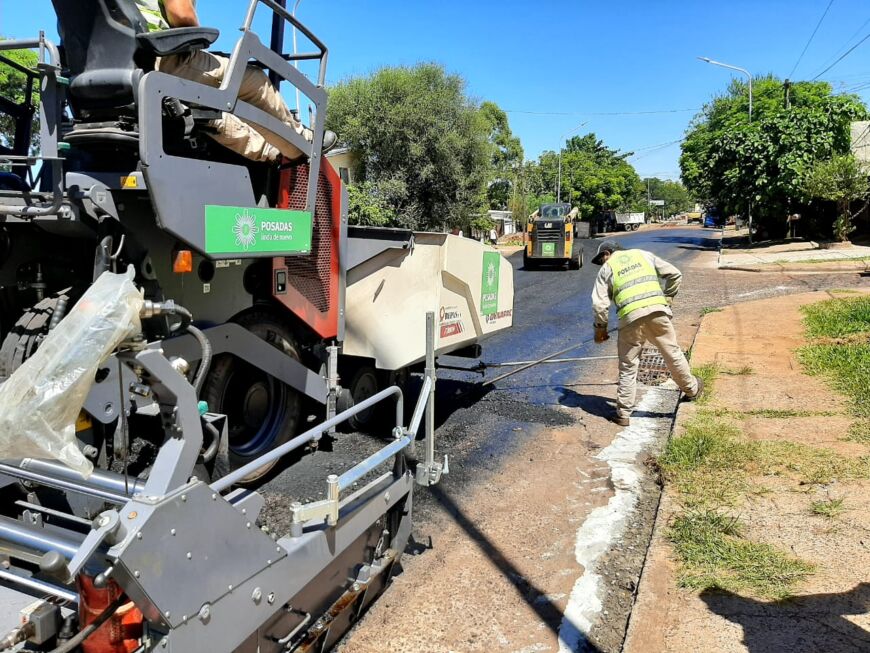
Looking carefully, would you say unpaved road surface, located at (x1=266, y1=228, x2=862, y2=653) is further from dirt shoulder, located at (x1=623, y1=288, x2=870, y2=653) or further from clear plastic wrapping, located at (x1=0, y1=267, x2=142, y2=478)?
clear plastic wrapping, located at (x1=0, y1=267, x2=142, y2=478)

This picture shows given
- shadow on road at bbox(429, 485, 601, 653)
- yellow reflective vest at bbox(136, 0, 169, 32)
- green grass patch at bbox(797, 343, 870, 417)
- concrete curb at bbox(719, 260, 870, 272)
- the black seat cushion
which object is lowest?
shadow on road at bbox(429, 485, 601, 653)

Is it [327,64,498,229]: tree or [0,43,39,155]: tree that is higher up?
[327,64,498,229]: tree

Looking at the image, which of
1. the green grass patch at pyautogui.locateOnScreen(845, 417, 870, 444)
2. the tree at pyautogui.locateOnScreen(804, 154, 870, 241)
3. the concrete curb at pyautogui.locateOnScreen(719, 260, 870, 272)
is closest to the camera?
the green grass patch at pyautogui.locateOnScreen(845, 417, 870, 444)

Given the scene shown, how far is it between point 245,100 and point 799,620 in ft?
11.3

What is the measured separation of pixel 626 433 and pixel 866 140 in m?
26.9

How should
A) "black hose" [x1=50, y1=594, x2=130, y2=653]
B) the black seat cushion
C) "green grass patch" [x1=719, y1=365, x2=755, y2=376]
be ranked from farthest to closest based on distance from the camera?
"green grass patch" [x1=719, y1=365, x2=755, y2=376], the black seat cushion, "black hose" [x1=50, y1=594, x2=130, y2=653]

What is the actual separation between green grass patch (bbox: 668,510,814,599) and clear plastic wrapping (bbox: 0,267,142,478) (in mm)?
2649

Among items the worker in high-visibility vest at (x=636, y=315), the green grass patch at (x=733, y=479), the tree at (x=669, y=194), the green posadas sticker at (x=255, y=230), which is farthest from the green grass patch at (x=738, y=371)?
the tree at (x=669, y=194)

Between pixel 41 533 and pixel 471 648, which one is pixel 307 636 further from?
pixel 41 533

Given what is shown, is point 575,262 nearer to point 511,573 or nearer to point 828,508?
point 828,508

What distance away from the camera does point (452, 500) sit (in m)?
4.39

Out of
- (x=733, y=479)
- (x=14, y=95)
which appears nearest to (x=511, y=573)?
(x=733, y=479)

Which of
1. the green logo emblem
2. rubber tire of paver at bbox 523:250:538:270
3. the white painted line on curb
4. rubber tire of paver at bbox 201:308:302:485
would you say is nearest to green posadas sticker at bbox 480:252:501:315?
the white painted line on curb

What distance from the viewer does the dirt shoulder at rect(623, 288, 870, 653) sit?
2.87 meters
